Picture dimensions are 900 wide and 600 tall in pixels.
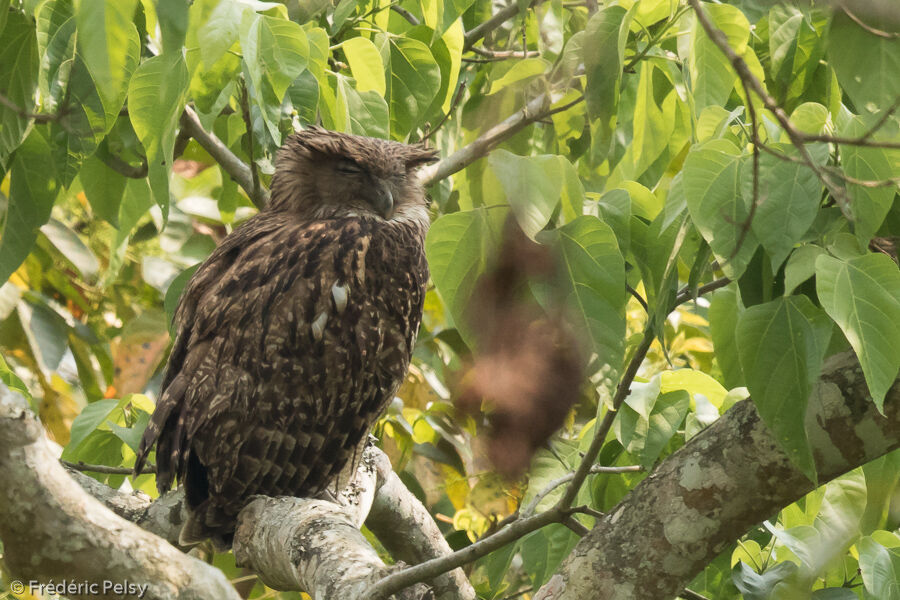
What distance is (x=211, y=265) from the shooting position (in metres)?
3.31

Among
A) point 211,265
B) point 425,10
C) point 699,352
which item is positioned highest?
point 425,10

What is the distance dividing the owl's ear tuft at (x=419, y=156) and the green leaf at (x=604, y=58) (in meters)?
1.31

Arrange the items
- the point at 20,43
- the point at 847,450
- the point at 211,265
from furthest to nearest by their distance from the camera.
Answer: the point at 211,265
the point at 20,43
the point at 847,450

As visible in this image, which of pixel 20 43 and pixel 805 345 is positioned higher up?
pixel 20 43

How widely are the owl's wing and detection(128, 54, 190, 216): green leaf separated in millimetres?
960

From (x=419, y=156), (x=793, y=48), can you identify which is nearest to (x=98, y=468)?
(x=419, y=156)

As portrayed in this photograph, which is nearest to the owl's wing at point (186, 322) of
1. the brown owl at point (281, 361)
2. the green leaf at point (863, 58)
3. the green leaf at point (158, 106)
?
the brown owl at point (281, 361)

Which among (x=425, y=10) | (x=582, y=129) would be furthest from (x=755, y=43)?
(x=425, y=10)

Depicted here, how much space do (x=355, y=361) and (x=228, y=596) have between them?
1.60 metres

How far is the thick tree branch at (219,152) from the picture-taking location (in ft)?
9.64

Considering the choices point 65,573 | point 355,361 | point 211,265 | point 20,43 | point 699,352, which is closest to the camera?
point 65,573

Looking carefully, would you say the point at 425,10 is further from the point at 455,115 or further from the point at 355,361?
the point at 355,361

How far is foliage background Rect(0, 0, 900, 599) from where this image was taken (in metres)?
1.88

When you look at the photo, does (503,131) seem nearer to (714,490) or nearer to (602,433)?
(602,433)
